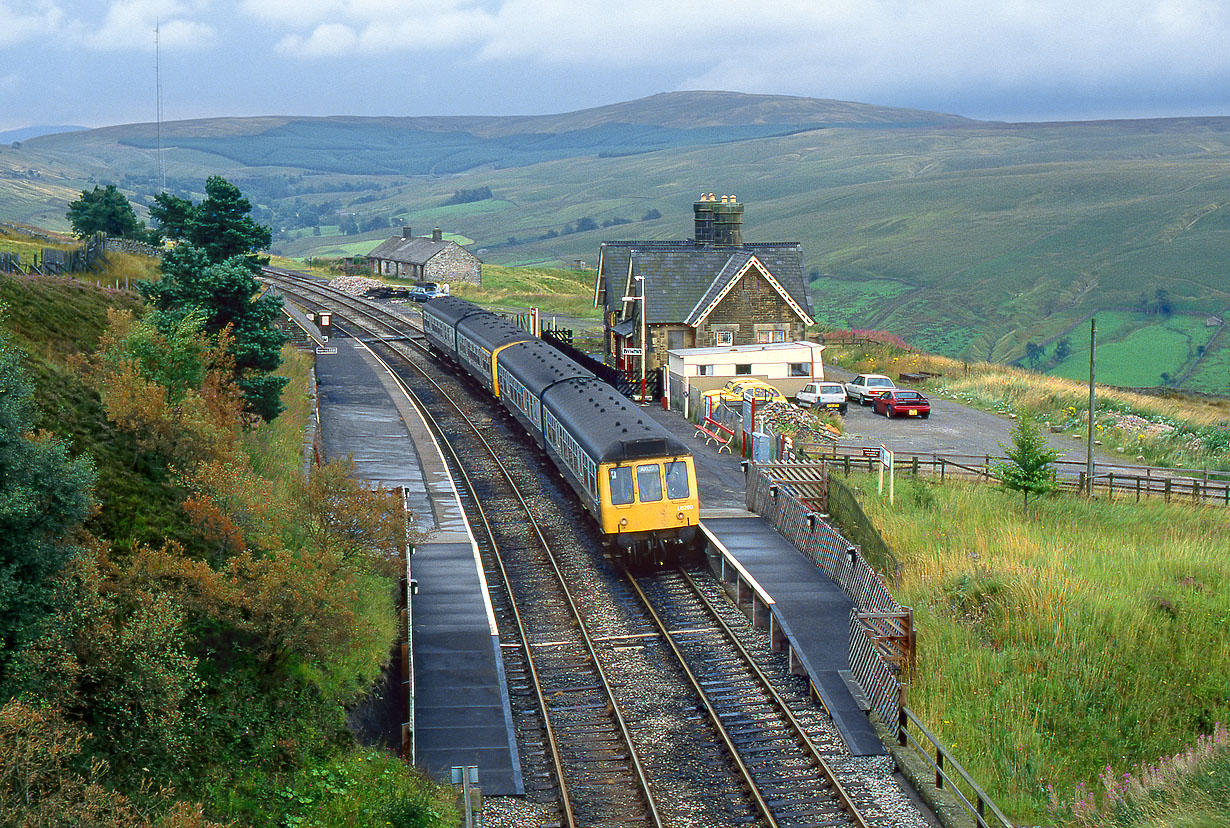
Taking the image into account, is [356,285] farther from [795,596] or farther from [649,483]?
[795,596]

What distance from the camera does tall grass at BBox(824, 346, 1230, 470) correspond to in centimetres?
4238

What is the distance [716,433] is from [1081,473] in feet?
39.2

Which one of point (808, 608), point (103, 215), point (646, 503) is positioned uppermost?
point (103, 215)

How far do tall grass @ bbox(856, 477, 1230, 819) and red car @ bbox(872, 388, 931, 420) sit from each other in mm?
20045

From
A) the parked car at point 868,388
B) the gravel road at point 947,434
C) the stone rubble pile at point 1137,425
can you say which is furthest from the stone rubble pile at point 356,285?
the stone rubble pile at point 1137,425

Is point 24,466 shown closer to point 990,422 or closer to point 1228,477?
point 1228,477

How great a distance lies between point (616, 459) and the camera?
1029 inches

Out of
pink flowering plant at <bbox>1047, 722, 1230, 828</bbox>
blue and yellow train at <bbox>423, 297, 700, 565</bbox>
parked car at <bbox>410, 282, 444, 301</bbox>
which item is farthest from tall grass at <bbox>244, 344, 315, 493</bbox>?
parked car at <bbox>410, 282, 444, 301</bbox>

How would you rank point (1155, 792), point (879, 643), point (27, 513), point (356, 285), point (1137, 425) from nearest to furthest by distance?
point (27, 513) < point (1155, 792) < point (879, 643) < point (1137, 425) < point (356, 285)

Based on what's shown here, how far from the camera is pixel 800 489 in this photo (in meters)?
30.0

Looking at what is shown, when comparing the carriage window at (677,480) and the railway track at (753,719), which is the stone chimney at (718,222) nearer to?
the carriage window at (677,480)

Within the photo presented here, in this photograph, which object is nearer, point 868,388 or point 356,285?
point 868,388

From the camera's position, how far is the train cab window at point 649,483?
26.1 meters

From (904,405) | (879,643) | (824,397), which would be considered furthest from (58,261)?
(879,643)
